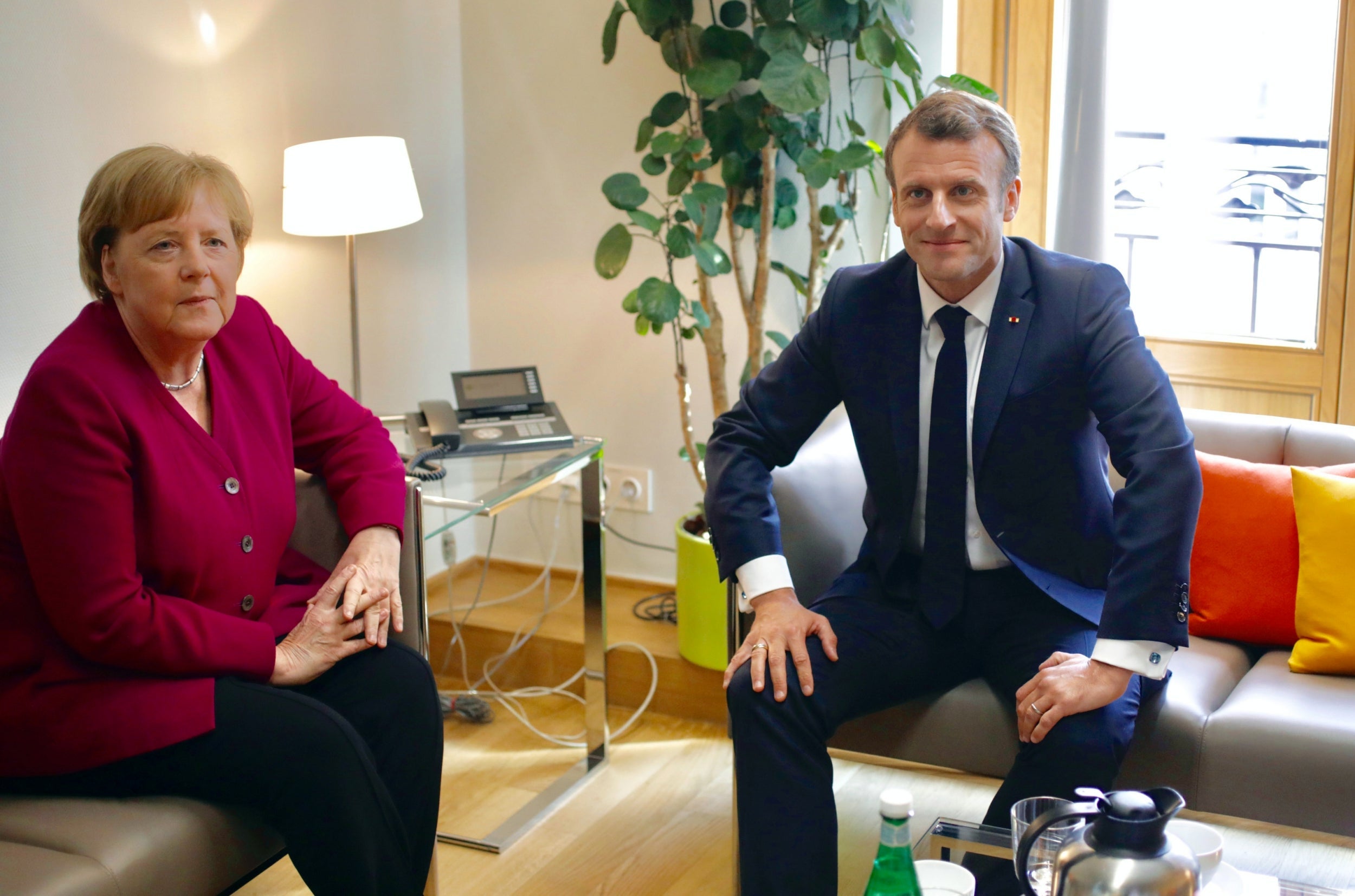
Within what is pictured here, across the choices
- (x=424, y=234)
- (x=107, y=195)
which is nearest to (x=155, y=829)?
(x=107, y=195)

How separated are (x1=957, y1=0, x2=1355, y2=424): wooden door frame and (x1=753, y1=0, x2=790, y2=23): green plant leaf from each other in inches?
21.4

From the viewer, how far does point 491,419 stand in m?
2.61

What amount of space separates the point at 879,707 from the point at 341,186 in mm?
1475

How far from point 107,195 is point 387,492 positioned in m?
0.57

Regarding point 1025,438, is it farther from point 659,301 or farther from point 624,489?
point 624,489

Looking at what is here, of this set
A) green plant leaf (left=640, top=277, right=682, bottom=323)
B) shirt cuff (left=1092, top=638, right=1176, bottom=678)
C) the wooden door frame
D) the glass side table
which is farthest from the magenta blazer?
the wooden door frame

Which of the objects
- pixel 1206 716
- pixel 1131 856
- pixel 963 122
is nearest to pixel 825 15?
pixel 963 122

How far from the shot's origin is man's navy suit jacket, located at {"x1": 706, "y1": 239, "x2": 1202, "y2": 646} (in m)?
1.65

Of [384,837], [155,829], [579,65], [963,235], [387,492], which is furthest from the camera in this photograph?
[579,65]

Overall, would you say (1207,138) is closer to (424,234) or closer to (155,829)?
(424,234)

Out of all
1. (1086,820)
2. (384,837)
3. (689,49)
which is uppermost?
(689,49)

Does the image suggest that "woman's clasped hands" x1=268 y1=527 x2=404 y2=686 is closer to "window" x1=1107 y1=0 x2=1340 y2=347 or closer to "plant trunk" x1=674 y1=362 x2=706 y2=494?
"plant trunk" x1=674 y1=362 x2=706 y2=494

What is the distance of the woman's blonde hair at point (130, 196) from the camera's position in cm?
161

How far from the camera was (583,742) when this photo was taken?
2758mm
